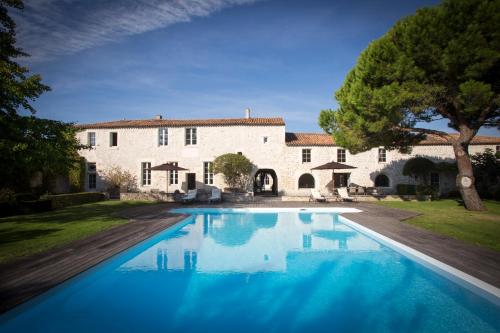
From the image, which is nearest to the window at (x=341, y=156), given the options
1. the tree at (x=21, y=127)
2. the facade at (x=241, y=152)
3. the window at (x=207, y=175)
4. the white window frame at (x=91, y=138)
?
the facade at (x=241, y=152)

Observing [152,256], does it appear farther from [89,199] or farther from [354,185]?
[354,185]

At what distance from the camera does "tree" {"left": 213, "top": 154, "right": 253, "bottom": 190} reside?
62.2ft

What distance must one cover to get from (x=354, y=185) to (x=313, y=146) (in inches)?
201

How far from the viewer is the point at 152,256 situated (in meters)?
6.37

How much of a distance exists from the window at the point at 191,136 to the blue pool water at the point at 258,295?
15174mm

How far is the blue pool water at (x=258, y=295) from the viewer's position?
3498mm

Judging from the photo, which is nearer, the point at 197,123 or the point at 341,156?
the point at 197,123

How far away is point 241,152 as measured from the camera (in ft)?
69.6

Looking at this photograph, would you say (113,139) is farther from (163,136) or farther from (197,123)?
(197,123)

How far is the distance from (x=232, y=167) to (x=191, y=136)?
221 inches

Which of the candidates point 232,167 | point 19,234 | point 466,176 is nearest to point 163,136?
point 232,167

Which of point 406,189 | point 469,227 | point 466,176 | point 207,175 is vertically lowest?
point 469,227

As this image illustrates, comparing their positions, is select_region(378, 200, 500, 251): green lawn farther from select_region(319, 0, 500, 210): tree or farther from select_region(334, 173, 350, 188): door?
select_region(334, 173, 350, 188): door

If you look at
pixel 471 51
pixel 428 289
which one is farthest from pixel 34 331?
pixel 471 51
